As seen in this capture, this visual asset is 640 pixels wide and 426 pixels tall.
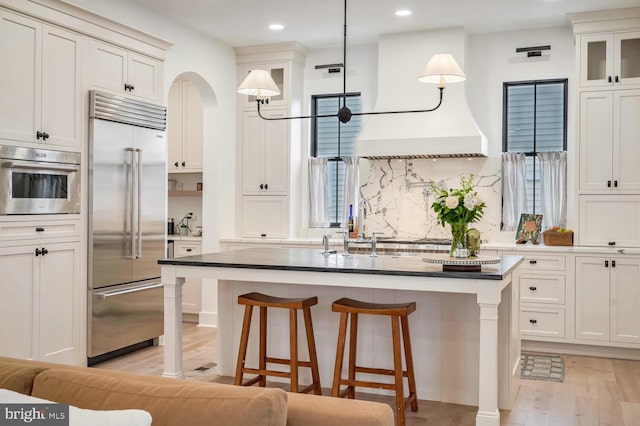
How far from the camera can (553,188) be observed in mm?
6059

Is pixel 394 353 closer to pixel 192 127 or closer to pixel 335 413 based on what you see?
pixel 335 413

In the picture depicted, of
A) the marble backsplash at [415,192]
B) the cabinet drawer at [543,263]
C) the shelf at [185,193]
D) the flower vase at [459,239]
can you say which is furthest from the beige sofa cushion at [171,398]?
the shelf at [185,193]

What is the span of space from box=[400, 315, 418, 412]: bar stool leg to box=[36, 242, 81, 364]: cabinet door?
245 centimetres

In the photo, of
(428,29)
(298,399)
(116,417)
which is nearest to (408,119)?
(428,29)

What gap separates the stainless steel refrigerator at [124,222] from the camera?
4867 millimetres

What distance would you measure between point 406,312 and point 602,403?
5.11ft

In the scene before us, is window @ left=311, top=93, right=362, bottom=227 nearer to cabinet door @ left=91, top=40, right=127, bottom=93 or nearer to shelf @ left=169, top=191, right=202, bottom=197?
shelf @ left=169, top=191, right=202, bottom=197

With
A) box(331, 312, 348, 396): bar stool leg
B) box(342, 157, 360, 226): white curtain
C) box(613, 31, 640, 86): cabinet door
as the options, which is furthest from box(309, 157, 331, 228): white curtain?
box(331, 312, 348, 396): bar stool leg

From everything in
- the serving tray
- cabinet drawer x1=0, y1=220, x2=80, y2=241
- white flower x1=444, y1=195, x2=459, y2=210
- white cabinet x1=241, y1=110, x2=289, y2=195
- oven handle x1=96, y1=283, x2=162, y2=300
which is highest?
white cabinet x1=241, y1=110, x2=289, y2=195

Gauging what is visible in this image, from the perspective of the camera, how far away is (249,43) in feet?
21.9

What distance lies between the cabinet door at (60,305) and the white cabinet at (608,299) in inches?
158

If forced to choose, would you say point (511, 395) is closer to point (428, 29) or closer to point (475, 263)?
point (475, 263)

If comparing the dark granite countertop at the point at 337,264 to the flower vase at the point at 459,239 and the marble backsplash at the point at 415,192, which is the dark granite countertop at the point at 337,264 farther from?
the marble backsplash at the point at 415,192

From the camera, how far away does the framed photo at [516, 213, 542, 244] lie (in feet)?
19.5
